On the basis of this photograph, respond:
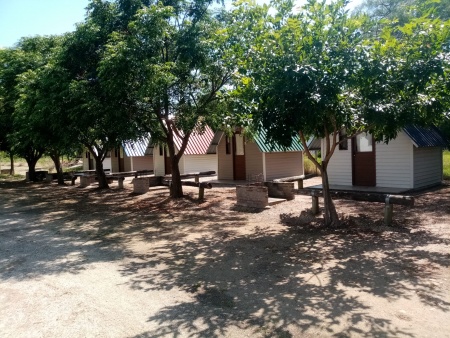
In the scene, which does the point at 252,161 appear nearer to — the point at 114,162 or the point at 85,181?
the point at 85,181

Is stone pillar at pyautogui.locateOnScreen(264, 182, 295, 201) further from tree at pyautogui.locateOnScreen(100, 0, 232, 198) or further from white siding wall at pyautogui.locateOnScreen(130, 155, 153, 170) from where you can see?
white siding wall at pyautogui.locateOnScreen(130, 155, 153, 170)

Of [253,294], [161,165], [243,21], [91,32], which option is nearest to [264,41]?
[243,21]

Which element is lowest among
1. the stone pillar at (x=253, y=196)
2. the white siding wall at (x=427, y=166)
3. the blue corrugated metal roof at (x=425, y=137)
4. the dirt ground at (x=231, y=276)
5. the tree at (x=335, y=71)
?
the dirt ground at (x=231, y=276)

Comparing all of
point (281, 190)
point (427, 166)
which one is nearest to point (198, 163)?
point (281, 190)

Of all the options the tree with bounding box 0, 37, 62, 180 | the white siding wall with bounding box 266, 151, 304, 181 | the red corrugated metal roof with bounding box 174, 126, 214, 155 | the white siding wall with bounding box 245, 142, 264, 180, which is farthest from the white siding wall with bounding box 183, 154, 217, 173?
the tree with bounding box 0, 37, 62, 180

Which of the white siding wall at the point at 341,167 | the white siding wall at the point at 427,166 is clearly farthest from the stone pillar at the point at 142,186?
the white siding wall at the point at 427,166

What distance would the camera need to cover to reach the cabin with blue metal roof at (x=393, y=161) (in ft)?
44.6

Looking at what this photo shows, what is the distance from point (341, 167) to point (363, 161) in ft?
3.11

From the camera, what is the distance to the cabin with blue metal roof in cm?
1359

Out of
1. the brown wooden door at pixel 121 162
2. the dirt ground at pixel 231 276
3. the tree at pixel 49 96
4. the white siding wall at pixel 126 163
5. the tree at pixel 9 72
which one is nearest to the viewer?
the dirt ground at pixel 231 276

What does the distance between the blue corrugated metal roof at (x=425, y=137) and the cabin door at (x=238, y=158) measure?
852cm

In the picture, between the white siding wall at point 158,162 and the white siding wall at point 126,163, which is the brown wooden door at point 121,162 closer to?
the white siding wall at point 126,163

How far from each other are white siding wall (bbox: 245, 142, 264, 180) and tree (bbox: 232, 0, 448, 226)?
38.3ft

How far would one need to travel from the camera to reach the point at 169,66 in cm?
1041
